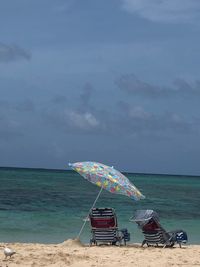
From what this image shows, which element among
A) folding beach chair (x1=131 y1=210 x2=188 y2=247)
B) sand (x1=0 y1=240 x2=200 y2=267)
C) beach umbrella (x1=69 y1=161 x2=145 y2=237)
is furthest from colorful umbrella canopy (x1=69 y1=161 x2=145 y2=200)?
sand (x1=0 y1=240 x2=200 y2=267)

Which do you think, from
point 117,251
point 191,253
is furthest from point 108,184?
point 191,253

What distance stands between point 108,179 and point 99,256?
6.33 ft

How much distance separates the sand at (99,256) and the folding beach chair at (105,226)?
0.26 metres

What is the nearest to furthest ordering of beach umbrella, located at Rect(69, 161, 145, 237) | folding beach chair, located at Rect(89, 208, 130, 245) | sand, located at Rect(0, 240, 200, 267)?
sand, located at Rect(0, 240, 200, 267) → beach umbrella, located at Rect(69, 161, 145, 237) → folding beach chair, located at Rect(89, 208, 130, 245)

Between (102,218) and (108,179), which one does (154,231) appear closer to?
(102,218)

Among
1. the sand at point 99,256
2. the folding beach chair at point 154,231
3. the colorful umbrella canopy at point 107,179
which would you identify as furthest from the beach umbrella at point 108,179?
the sand at point 99,256

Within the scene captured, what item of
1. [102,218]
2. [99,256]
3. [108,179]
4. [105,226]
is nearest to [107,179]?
[108,179]

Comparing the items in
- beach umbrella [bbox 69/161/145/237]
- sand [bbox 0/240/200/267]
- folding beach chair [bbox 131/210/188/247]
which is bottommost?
sand [bbox 0/240/200/267]

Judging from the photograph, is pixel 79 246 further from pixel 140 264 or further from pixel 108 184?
pixel 140 264

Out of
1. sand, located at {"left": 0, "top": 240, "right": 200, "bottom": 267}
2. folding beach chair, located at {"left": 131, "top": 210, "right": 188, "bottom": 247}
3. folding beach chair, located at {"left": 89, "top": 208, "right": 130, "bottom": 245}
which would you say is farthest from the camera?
folding beach chair, located at {"left": 89, "top": 208, "right": 130, "bottom": 245}

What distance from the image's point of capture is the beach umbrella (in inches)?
459

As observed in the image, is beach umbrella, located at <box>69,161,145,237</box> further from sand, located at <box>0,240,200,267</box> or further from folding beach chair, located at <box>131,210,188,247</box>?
sand, located at <box>0,240,200,267</box>

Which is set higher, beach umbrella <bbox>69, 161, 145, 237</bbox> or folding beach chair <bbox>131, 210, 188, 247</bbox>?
beach umbrella <bbox>69, 161, 145, 237</bbox>

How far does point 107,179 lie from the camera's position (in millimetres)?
11836
